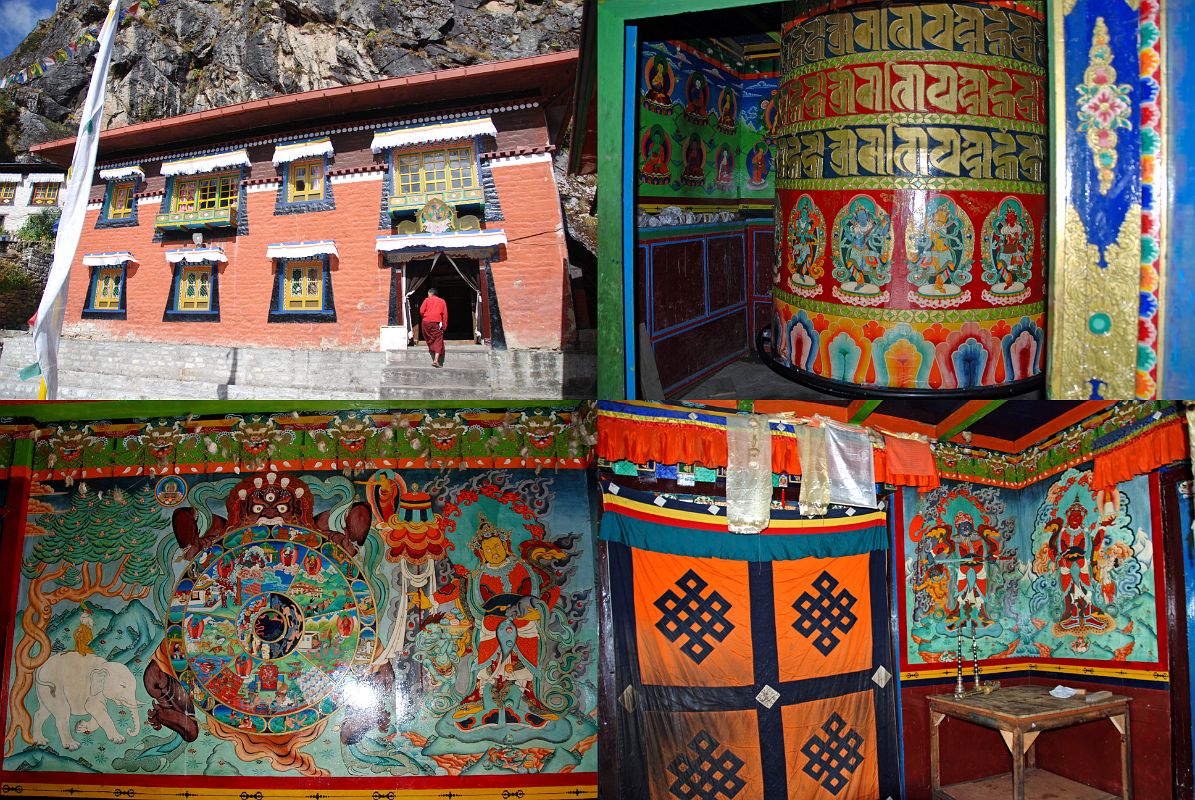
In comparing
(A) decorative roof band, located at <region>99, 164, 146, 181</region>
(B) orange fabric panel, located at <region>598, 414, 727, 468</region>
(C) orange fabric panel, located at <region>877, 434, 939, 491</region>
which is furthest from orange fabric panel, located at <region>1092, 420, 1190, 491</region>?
(A) decorative roof band, located at <region>99, 164, 146, 181</region>

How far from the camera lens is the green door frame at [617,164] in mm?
3246

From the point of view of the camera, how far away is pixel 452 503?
523cm

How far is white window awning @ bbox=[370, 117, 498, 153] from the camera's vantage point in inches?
155

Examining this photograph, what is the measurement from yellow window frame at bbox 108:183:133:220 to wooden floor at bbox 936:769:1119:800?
16.8 ft

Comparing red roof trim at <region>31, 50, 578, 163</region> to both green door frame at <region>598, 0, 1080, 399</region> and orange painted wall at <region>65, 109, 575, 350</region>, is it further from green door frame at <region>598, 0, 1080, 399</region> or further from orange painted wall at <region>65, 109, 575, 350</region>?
green door frame at <region>598, 0, 1080, 399</region>

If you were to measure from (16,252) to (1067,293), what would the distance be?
3986 mm

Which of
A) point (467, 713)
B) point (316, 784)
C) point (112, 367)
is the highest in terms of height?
point (112, 367)

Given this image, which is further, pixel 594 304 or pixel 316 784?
pixel 316 784

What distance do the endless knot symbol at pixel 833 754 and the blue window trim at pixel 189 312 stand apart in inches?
147

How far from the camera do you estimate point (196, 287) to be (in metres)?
4.22

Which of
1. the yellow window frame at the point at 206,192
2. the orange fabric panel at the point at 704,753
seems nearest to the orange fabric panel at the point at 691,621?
the orange fabric panel at the point at 704,753

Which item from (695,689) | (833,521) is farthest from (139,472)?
(833,521)

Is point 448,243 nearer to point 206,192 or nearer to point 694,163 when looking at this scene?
point 206,192

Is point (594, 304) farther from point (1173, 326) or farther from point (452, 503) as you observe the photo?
point (1173, 326)
